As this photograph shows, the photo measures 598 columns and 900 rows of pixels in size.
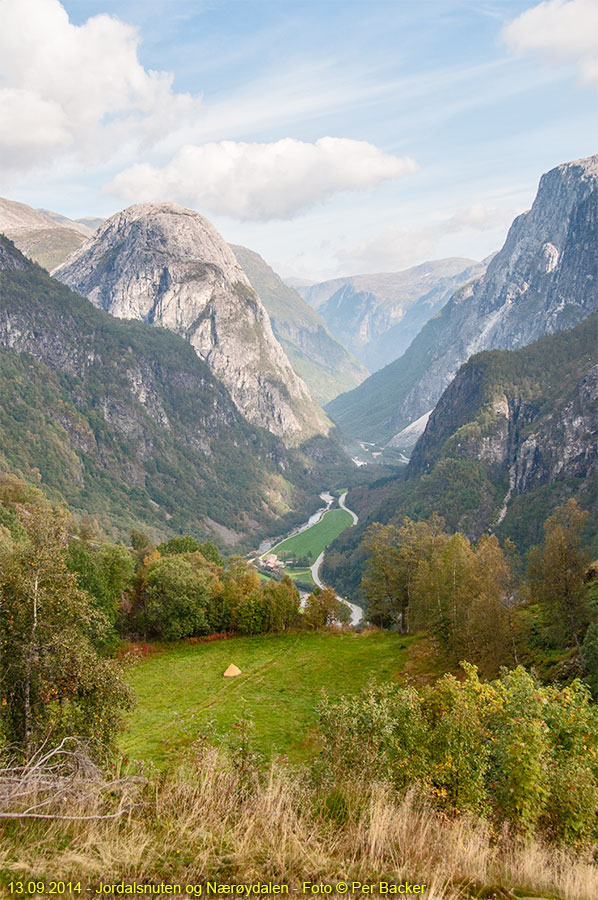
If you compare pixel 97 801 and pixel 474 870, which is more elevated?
pixel 97 801

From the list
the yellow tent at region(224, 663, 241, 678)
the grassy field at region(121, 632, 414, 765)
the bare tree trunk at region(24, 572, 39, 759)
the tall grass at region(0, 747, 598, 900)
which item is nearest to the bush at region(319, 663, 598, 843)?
the tall grass at region(0, 747, 598, 900)

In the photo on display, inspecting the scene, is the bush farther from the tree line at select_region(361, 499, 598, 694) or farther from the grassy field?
the grassy field

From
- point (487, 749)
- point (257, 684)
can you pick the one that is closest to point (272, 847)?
point (487, 749)

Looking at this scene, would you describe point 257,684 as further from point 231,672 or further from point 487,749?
point 487,749

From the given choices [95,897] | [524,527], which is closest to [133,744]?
[95,897]

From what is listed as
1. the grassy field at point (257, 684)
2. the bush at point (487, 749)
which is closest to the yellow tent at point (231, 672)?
the grassy field at point (257, 684)

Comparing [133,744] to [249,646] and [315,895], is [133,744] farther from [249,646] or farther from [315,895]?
[249,646]
